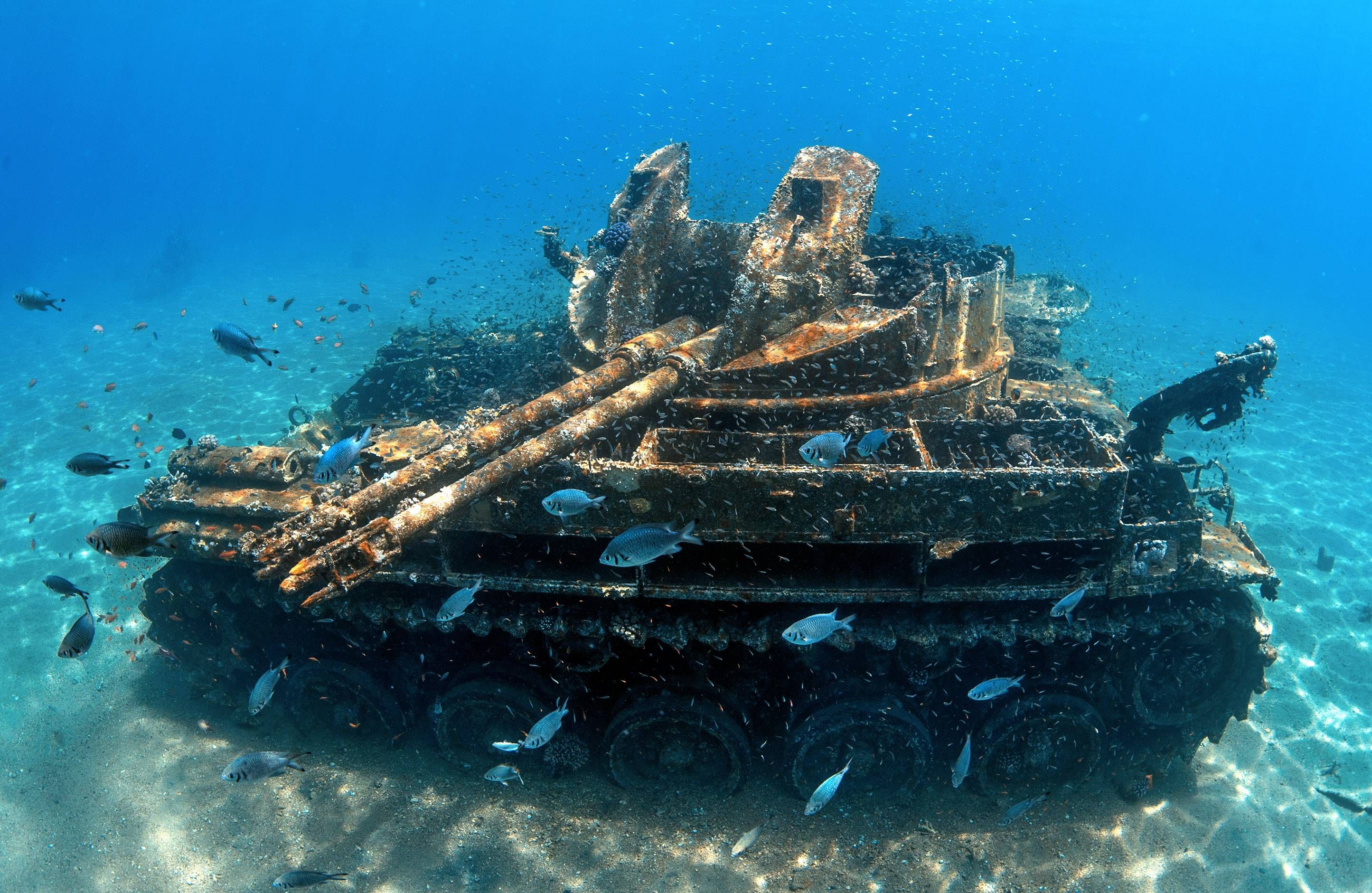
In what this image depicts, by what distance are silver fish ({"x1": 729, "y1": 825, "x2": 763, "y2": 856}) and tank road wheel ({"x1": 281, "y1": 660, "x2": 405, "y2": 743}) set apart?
4560mm

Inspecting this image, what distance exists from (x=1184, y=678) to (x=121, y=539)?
1160 centimetres

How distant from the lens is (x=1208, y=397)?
803 cm

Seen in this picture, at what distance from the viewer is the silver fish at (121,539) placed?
239 inches

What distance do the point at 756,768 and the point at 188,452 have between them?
29.1 ft

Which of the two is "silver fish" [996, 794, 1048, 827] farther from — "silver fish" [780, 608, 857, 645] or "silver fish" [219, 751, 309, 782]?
"silver fish" [219, 751, 309, 782]

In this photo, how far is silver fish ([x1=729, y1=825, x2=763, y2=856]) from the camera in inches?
269

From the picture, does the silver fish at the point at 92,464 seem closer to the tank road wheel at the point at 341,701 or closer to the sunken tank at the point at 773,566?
the sunken tank at the point at 773,566

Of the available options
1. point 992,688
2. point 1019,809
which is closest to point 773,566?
point 992,688

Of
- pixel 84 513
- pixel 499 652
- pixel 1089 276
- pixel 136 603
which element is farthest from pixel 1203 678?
pixel 1089 276

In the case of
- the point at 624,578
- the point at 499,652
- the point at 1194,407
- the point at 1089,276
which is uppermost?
the point at 1194,407

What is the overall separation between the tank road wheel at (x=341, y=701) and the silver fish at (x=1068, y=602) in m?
7.98

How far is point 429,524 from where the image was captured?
599cm

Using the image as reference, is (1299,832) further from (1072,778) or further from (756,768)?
(756,768)

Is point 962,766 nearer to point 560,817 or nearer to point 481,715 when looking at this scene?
point 560,817
